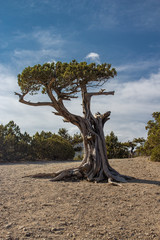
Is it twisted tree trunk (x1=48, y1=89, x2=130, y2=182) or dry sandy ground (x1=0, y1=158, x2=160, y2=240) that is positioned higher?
twisted tree trunk (x1=48, y1=89, x2=130, y2=182)

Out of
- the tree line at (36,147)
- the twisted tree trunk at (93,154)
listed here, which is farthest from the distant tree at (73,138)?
the twisted tree trunk at (93,154)

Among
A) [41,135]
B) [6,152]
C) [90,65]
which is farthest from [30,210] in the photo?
[41,135]

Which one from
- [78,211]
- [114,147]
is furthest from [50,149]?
[78,211]

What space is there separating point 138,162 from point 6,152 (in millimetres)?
9660

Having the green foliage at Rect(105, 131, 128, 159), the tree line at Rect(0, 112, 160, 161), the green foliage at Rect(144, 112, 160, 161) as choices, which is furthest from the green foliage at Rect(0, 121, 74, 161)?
the green foliage at Rect(144, 112, 160, 161)

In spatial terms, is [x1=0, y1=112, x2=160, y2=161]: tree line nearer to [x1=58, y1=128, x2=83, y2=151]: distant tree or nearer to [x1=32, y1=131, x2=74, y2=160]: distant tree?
[x1=32, y1=131, x2=74, y2=160]: distant tree

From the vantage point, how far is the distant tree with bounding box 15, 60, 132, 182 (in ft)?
29.3

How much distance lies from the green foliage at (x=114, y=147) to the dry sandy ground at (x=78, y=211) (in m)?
9.26

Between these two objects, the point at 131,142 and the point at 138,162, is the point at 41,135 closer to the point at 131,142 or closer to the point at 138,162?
the point at 131,142

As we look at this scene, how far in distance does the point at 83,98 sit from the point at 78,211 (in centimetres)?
626

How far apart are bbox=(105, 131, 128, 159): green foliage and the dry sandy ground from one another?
9.26 metres

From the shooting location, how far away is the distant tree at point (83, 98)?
8.95 meters

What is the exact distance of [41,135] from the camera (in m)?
19.9

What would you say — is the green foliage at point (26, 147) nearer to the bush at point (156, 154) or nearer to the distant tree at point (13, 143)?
the distant tree at point (13, 143)
